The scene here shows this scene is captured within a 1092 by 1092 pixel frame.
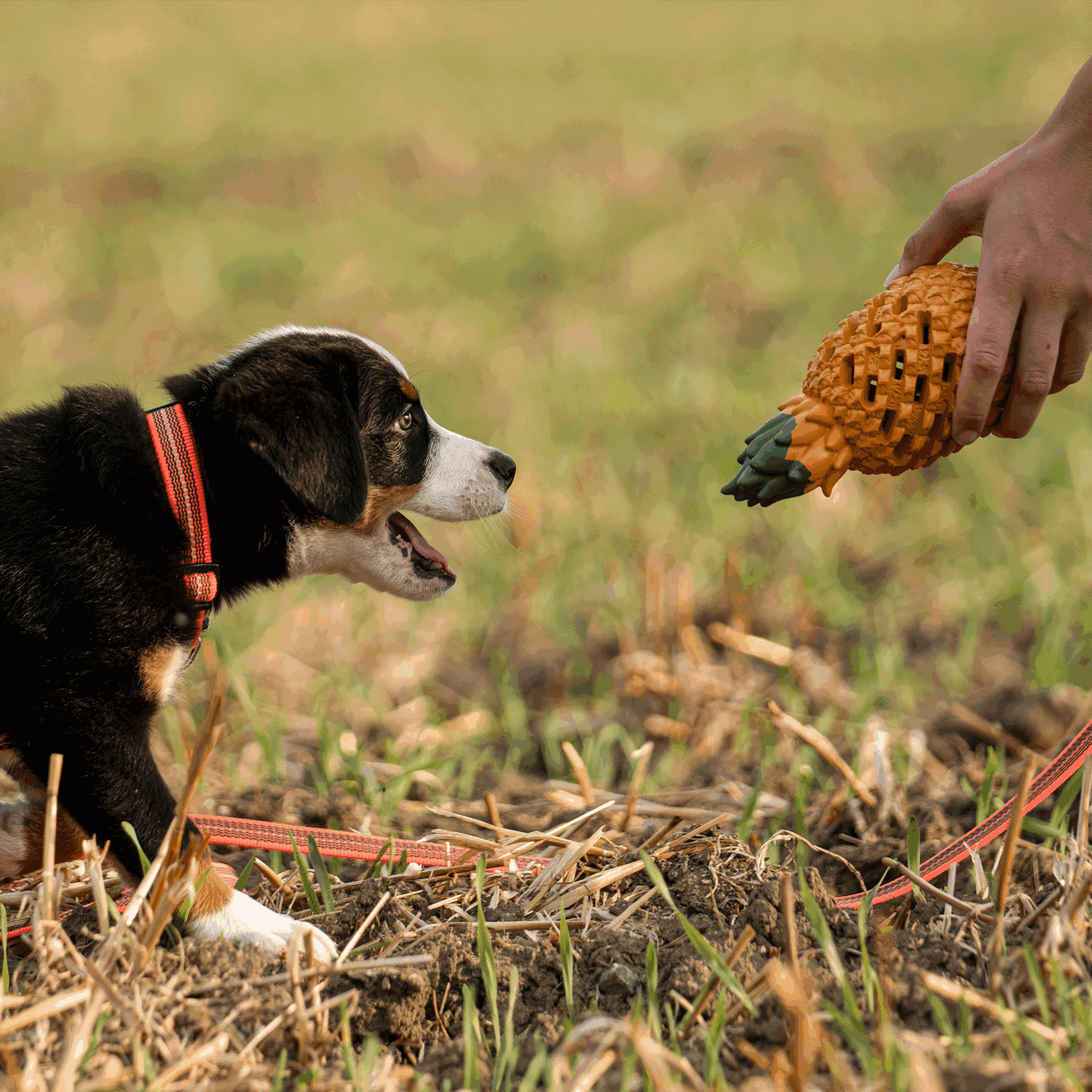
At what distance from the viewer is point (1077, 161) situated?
2299mm

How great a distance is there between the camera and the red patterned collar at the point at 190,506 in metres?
2.60

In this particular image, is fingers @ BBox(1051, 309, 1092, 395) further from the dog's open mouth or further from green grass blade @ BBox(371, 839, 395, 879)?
green grass blade @ BBox(371, 839, 395, 879)

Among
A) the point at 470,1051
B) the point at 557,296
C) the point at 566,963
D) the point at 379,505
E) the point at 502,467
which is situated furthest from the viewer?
the point at 557,296

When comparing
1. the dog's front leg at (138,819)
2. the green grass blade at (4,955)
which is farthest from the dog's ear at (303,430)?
the green grass blade at (4,955)

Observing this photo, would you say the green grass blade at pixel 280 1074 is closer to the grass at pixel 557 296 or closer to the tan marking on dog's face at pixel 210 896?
the grass at pixel 557 296

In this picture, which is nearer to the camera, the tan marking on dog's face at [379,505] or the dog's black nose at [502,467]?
the tan marking on dog's face at [379,505]

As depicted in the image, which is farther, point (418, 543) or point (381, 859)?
point (418, 543)

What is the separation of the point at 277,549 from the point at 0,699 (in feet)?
2.49

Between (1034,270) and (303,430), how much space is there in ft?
5.58

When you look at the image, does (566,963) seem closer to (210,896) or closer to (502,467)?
(210,896)

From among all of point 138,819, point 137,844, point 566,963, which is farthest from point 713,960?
point 138,819

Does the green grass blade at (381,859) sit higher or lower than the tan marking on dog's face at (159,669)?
lower

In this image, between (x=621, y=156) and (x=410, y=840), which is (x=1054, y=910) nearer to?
(x=410, y=840)

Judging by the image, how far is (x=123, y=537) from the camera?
253 cm
